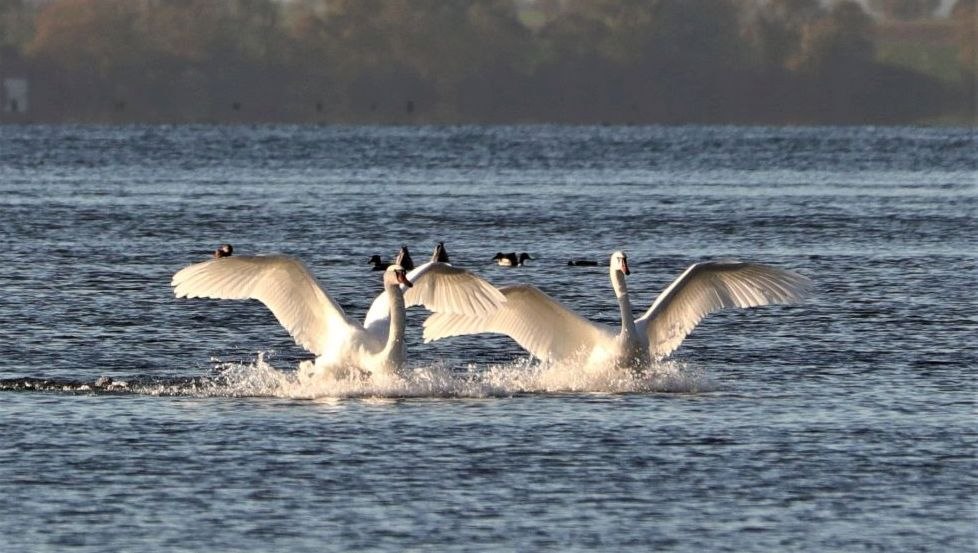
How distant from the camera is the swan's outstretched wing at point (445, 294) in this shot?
23016mm

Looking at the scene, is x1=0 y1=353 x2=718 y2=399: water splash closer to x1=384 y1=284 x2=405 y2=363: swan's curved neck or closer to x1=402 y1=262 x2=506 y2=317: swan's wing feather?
x1=384 y1=284 x2=405 y2=363: swan's curved neck

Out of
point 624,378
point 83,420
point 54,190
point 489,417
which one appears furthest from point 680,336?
point 54,190

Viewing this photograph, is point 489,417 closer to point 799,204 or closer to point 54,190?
point 799,204

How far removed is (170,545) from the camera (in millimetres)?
15938

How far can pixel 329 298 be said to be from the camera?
74.9ft

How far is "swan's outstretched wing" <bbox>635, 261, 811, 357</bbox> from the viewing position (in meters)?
23.7

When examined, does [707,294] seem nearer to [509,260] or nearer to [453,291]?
[453,291]

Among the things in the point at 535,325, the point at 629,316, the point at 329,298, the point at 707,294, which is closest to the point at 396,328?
the point at 329,298

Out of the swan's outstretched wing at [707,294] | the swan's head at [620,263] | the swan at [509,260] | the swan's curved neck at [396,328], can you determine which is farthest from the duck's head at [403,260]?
the swan at [509,260]

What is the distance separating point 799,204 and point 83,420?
42559 millimetres

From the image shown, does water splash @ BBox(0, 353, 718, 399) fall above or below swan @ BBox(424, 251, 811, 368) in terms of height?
below

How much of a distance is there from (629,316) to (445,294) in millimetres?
1958

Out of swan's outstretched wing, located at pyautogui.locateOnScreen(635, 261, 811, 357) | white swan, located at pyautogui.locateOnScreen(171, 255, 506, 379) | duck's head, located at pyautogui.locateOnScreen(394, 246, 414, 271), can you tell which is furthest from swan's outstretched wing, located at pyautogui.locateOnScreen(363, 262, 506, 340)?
swan's outstretched wing, located at pyautogui.locateOnScreen(635, 261, 811, 357)

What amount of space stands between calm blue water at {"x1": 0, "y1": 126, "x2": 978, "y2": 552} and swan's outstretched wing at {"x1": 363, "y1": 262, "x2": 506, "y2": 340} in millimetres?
685
